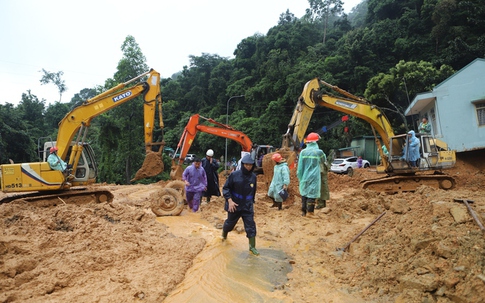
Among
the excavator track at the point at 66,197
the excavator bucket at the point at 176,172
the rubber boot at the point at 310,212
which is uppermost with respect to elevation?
the excavator bucket at the point at 176,172

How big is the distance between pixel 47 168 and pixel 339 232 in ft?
25.4

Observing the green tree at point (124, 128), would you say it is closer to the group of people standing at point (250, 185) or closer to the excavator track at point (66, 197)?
the excavator track at point (66, 197)

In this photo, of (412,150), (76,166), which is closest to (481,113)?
(412,150)

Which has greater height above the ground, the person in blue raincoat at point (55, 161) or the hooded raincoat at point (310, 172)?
the person in blue raincoat at point (55, 161)

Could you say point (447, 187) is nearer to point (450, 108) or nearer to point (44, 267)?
point (450, 108)

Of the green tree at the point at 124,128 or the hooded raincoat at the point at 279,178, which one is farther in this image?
the green tree at the point at 124,128

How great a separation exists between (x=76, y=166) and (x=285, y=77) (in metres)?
32.1

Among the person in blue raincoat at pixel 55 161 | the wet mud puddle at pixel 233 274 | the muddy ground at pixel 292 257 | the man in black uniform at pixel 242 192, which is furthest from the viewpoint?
the person in blue raincoat at pixel 55 161

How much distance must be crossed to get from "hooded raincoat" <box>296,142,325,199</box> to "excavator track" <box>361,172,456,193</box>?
480 centimetres

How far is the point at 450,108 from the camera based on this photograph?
18.4 meters

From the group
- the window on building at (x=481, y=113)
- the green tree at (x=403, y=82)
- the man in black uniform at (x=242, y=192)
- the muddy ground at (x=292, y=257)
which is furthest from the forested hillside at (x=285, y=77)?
the man in black uniform at (x=242, y=192)

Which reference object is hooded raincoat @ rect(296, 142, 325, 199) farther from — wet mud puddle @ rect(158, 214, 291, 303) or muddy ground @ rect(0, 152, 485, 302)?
wet mud puddle @ rect(158, 214, 291, 303)

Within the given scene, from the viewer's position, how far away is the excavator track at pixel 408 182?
11.3 m

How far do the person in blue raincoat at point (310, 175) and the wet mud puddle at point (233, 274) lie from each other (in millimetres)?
2050
